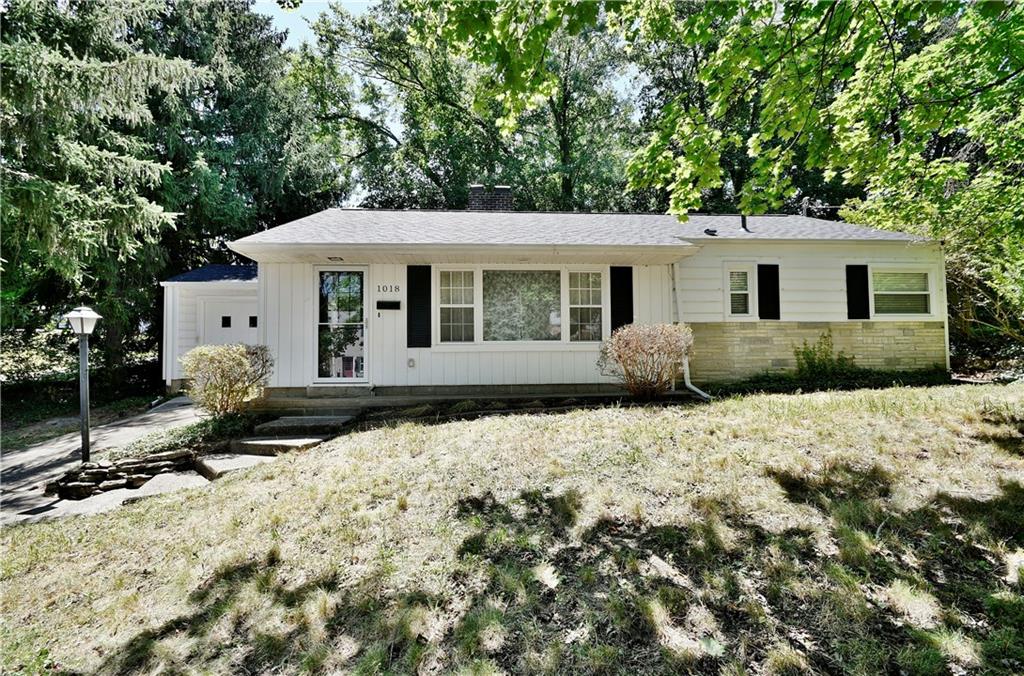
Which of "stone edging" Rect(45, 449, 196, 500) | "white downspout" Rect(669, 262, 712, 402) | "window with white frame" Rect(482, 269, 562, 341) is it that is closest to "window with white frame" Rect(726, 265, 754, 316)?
"white downspout" Rect(669, 262, 712, 402)

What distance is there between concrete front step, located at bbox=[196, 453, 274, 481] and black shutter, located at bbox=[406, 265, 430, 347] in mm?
3263

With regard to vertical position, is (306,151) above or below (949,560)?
above

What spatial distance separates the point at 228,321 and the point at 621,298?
10.2 metres

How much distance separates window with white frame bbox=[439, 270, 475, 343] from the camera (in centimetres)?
842

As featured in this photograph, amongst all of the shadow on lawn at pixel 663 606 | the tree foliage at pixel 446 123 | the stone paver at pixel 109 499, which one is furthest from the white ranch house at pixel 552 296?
the tree foliage at pixel 446 123

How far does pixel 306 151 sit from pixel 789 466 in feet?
57.2

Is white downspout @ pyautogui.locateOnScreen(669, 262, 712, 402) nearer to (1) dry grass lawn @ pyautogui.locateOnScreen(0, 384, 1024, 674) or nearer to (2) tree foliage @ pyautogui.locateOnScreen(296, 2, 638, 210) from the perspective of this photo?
(1) dry grass lawn @ pyautogui.locateOnScreen(0, 384, 1024, 674)

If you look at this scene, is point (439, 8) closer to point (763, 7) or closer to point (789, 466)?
point (763, 7)

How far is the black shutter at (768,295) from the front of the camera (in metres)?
9.20

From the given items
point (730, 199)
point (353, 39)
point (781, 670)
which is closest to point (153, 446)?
point (781, 670)

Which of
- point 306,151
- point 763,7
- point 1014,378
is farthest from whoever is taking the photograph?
point 306,151

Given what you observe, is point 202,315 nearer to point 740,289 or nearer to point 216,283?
point 216,283

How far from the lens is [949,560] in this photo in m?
2.77

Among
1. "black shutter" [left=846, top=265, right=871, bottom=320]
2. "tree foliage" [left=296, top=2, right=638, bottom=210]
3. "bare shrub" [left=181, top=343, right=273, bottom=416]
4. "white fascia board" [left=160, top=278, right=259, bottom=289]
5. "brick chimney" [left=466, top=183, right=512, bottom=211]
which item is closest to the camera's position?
"bare shrub" [left=181, top=343, right=273, bottom=416]
